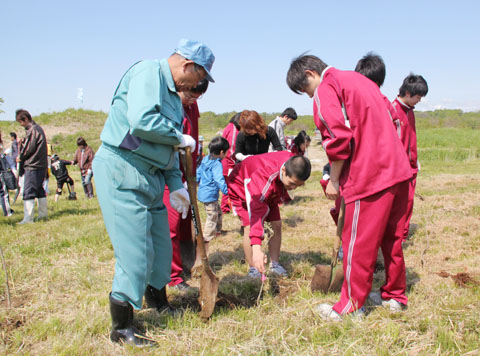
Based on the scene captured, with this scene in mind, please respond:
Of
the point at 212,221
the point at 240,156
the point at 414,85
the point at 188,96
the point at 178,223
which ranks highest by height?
the point at 414,85

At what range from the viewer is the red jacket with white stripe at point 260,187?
3493 millimetres

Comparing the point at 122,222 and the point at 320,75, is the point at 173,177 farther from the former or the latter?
the point at 320,75

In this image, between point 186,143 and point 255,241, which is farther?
point 255,241

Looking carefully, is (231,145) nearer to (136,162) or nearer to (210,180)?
(210,180)

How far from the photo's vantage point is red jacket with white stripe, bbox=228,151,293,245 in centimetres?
349

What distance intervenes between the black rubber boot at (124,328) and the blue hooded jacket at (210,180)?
2.56m

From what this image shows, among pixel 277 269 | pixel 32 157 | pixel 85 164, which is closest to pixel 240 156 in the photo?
pixel 277 269

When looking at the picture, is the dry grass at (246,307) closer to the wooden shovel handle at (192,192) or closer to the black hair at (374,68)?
the wooden shovel handle at (192,192)

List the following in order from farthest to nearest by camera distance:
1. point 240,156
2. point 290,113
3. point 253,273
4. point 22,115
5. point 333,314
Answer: point 22,115 < point 290,113 < point 240,156 < point 253,273 < point 333,314

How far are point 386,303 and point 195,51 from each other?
2355 mm

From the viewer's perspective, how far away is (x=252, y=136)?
18.5 ft

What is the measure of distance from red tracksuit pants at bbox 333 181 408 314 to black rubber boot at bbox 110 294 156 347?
4.56 feet

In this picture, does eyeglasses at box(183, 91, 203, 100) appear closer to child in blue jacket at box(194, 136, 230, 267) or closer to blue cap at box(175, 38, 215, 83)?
blue cap at box(175, 38, 215, 83)

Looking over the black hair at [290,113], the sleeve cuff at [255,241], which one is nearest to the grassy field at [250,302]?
the sleeve cuff at [255,241]
